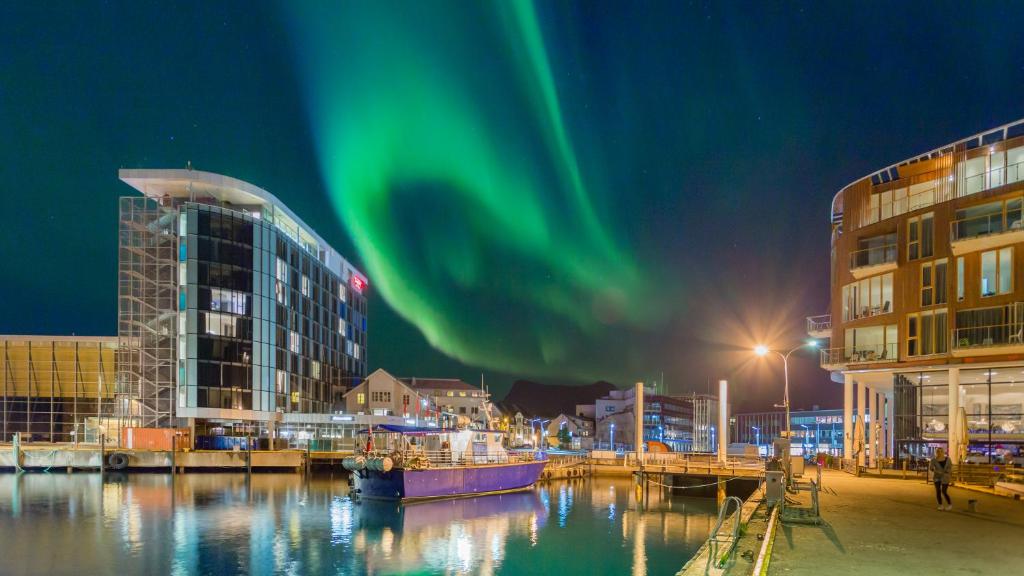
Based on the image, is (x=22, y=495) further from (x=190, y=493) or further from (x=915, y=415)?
(x=915, y=415)

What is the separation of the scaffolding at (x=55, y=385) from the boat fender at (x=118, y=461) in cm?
1610

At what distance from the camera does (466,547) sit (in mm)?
33031

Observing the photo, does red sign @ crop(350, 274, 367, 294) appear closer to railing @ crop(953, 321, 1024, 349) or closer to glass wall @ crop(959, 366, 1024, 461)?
glass wall @ crop(959, 366, 1024, 461)

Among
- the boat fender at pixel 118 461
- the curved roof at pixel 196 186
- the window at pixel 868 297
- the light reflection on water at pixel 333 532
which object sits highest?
the curved roof at pixel 196 186

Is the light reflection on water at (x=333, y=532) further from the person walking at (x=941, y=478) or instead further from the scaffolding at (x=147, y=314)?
the scaffolding at (x=147, y=314)

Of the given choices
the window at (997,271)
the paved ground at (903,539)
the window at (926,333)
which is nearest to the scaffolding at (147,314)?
the window at (926,333)

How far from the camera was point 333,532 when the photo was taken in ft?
121

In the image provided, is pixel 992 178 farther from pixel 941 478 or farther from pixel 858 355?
pixel 941 478

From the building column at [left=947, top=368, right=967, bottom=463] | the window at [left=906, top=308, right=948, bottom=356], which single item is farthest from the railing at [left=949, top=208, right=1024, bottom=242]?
the building column at [left=947, top=368, right=967, bottom=463]

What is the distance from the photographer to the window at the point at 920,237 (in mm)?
44125

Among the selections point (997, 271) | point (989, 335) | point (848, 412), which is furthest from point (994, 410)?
point (848, 412)

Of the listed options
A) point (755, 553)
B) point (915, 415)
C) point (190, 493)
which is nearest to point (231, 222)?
point (190, 493)

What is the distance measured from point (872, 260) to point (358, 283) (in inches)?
3848

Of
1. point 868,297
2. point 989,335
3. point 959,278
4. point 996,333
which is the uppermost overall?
point 959,278
